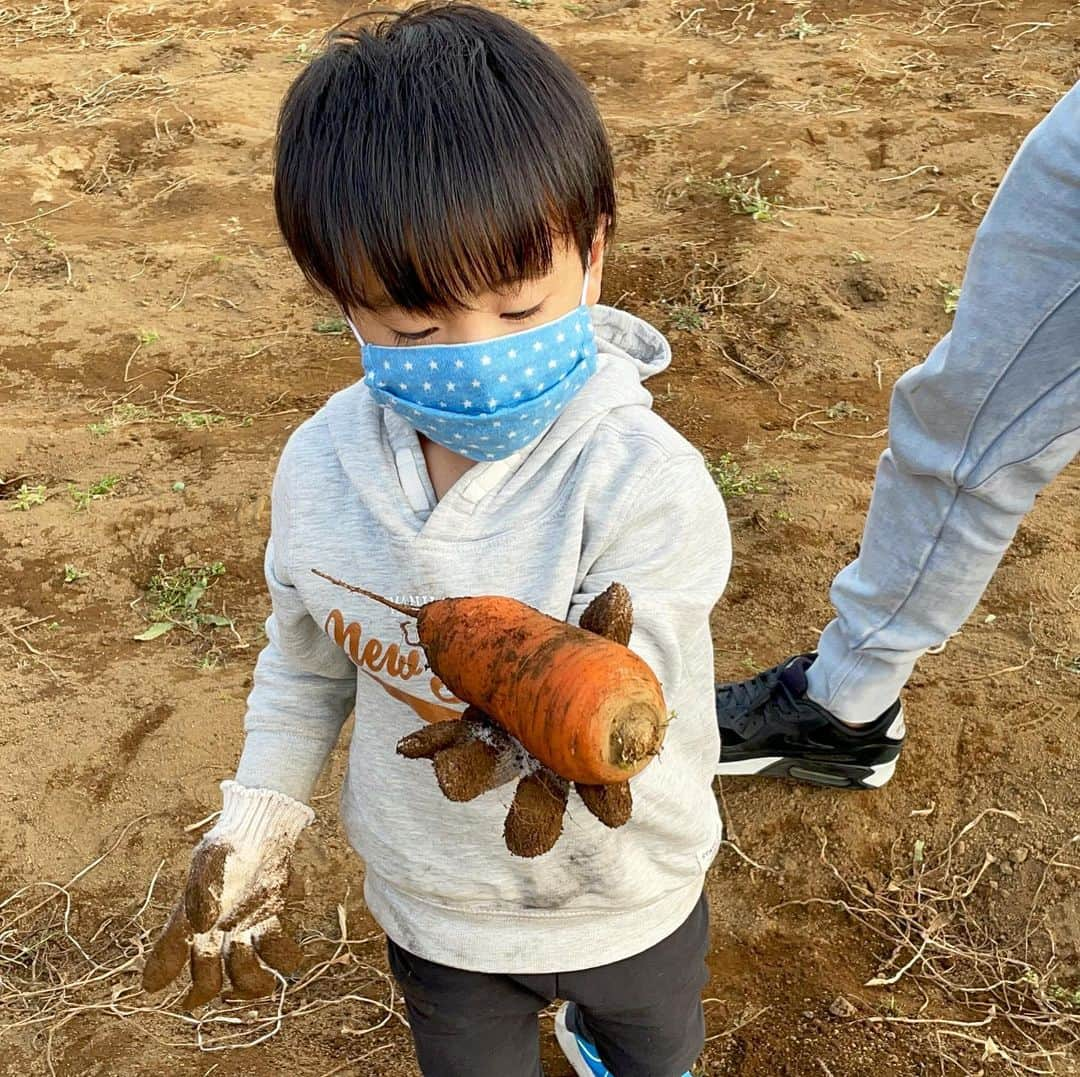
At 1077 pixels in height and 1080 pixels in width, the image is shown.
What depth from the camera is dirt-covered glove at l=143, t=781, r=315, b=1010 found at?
1.55 m

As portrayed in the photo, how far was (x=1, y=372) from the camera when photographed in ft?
15.6

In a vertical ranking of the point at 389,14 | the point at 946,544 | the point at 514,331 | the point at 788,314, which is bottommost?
the point at 788,314

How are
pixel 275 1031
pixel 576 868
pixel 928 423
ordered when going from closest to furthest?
pixel 576 868 → pixel 928 423 → pixel 275 1031

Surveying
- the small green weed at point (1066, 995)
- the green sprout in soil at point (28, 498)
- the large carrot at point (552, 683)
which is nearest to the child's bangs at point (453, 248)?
the large carrot at point (552, 683)

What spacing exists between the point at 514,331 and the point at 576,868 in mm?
704

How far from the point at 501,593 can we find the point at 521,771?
0.25 m

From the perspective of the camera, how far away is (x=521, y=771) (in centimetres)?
129

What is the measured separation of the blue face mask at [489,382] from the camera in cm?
136

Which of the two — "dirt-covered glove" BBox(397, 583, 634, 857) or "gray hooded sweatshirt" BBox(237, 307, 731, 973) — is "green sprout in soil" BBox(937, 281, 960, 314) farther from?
"dirt-covered glove" BBox(397, 583, 634, 857)

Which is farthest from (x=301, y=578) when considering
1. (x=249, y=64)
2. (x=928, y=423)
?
(x=249, y=64)

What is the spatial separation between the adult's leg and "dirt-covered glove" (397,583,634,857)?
46 cm

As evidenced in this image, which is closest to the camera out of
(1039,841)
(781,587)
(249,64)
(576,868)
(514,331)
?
(514,331)

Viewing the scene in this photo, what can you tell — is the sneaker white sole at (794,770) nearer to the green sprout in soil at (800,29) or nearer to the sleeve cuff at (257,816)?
the sleeve cuff at (257,816)

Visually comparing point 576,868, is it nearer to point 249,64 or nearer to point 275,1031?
point 275,1031
